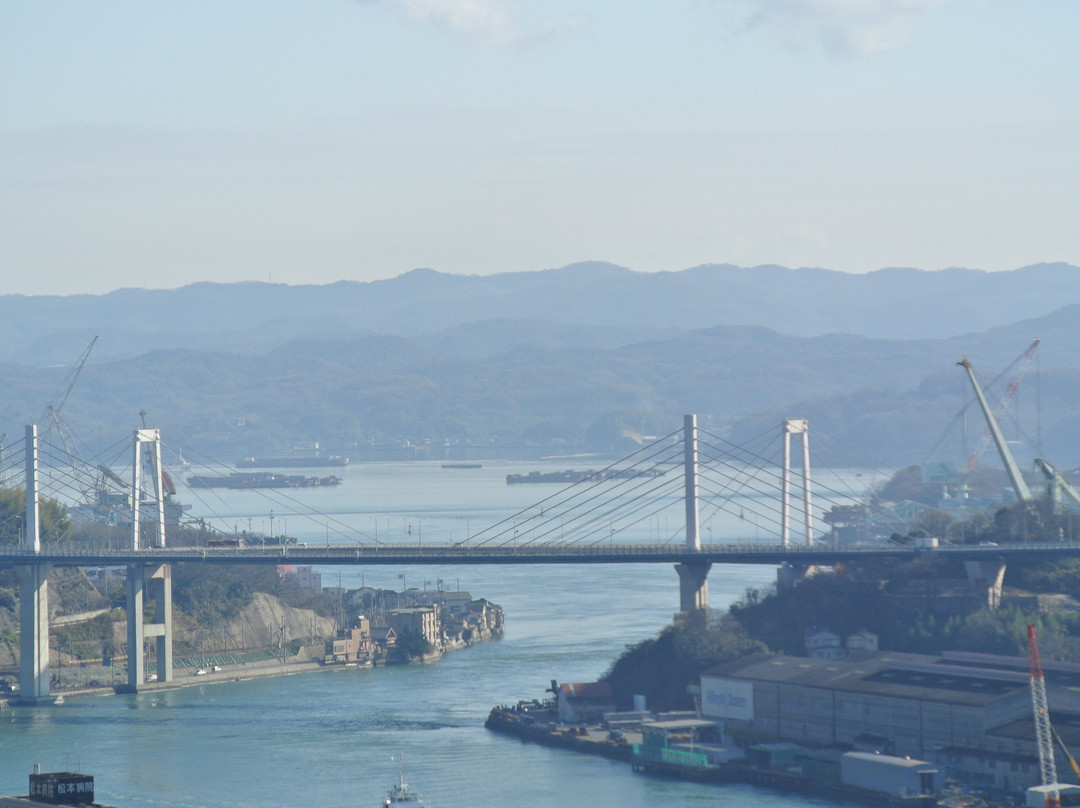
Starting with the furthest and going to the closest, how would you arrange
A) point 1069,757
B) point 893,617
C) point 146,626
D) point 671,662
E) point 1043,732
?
point 146,626 < point 893,617 < point 671,662 < point 1043,732 < point 1069,757

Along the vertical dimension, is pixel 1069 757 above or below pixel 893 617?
below

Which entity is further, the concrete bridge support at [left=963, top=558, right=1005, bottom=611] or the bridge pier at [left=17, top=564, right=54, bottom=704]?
the bridge pier at [left=17, top=564, right=54, bottom=704]

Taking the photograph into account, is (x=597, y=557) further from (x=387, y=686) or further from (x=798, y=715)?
(x=798, y=715)

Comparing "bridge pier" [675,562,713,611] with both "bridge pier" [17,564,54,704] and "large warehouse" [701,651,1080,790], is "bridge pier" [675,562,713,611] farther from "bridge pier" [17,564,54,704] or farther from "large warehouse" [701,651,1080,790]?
"bridge pier" [17,564,54,704]

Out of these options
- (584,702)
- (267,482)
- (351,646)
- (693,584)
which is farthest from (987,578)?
(267,482)

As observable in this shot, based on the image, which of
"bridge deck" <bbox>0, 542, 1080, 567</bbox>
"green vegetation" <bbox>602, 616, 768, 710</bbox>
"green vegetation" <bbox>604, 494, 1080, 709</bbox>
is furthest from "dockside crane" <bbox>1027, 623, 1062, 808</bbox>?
"bridge deck" <bbox>0, 542, 1080, 567</bbox>

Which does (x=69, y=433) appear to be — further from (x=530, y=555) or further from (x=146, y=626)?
(x=530, y=555)
